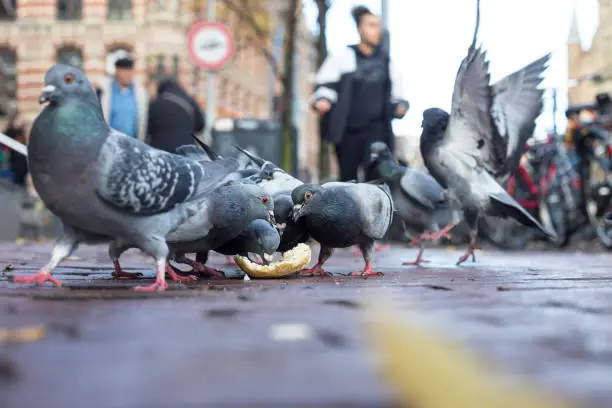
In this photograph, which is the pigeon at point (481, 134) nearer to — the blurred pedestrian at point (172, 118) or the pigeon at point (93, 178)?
the pigeon at point (93, 178)

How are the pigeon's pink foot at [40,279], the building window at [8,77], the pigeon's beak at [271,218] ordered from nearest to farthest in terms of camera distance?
the pigeon's pink foot at [40,279] → the pigeon's beak at [271,218] → the building window at [8,77]

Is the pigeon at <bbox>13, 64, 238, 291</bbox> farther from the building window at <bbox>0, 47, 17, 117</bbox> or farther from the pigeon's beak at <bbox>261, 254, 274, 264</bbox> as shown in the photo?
the building window at <bbox>0, 47, 17, 117</bbox>

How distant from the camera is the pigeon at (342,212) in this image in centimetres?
476

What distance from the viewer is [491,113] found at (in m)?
6.18

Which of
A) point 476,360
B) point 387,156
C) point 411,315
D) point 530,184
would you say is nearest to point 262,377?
point 476,360

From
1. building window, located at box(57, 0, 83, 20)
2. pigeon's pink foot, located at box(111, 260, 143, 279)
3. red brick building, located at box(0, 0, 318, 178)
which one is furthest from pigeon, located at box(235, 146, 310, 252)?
building window, located at box(57, 0, 83, 20)

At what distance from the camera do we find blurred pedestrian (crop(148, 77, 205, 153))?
985 centimetres

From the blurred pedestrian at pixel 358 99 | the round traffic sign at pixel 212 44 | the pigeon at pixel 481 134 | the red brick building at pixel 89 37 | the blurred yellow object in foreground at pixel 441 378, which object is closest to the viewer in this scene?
the blurred yellow object in foreground at pixel 441 378

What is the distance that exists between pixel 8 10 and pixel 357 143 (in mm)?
23718

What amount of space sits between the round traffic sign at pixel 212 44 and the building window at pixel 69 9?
67.8 ft

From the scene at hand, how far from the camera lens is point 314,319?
A: 2.86m

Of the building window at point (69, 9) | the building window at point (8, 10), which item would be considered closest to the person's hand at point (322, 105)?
the building window at point (8, 10)

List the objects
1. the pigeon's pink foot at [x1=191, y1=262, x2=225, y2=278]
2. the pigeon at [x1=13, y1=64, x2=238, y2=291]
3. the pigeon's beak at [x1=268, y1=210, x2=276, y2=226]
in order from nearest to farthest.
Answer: the pigeon at [x1=13, y1=64, x2=238, y2=291]
the pigeon's beak at [x1=268, y1=210, x2=276, y2=226]
the pigeon's pink foot at [x1=191, y1=262, x2=225, y2=278]

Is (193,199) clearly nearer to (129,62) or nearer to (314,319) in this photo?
(314,319)
